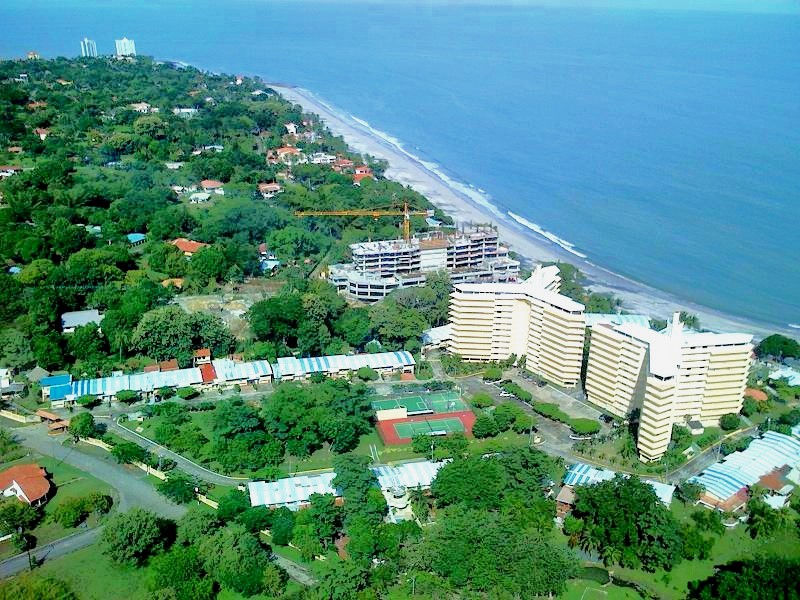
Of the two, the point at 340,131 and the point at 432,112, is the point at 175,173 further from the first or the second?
the point at 432,112

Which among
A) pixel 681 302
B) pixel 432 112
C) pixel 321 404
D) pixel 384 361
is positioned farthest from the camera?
pixel 432 112

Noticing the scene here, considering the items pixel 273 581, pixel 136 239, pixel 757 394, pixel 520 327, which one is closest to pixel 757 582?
pixel 273 581

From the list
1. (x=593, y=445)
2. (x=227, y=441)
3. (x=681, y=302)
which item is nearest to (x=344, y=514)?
Result: (x=227, y=441)

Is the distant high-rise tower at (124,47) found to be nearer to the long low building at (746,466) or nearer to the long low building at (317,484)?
the long low building at (317,484)

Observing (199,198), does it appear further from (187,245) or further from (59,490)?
(59,490)

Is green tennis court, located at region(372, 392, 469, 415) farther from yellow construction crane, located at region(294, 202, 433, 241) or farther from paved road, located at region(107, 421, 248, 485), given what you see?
yellow construction crane, located at region(294, 202, 433, 241)

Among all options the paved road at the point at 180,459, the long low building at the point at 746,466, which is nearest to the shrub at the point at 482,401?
the long low building at the point at 746,466

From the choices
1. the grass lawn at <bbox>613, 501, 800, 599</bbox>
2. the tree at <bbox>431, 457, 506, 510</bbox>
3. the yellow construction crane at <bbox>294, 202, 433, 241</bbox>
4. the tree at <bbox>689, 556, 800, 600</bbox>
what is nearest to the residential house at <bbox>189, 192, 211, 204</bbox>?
the yellow construction crane at <bbox>294, 202, 433, 241</bbox>
